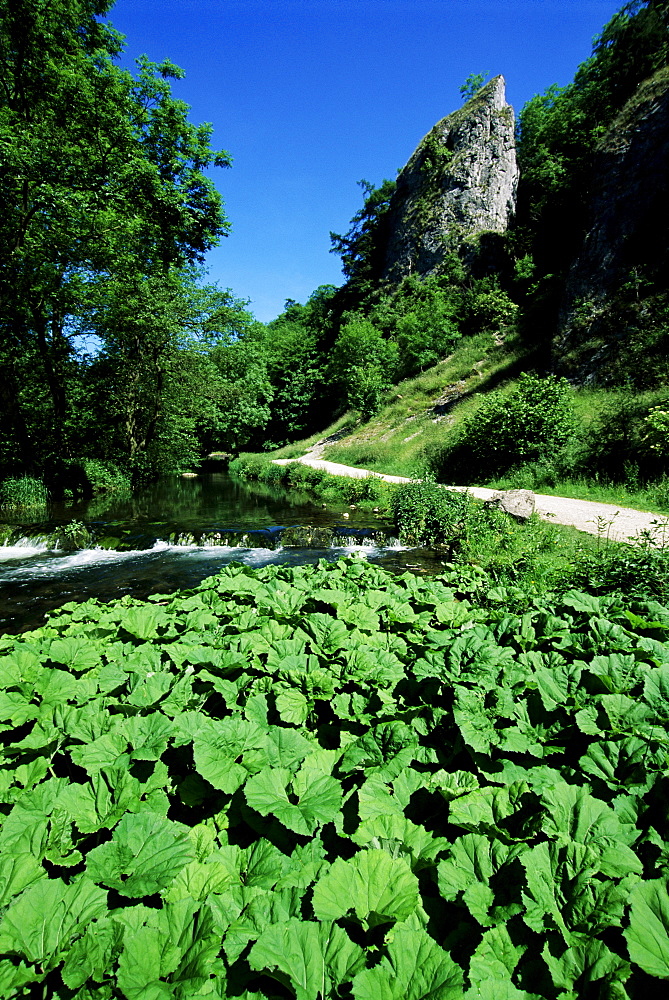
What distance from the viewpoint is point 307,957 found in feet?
3.75

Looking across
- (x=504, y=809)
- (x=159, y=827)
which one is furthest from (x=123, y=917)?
(x=504, y=809)

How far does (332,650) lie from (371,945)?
5.30 ft

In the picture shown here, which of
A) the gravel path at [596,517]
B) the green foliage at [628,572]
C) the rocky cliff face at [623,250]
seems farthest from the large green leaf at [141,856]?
the rocky cliff face at [623,250]

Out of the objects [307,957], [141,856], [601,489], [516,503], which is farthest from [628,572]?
[601,489]

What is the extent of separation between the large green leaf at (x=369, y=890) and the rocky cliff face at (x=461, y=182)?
43556mm

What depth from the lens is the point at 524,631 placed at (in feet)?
9.73

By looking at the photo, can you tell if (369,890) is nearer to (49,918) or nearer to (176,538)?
(49,918)

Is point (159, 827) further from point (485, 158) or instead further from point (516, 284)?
point (485, 158)

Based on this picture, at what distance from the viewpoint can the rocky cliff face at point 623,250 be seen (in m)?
16.6

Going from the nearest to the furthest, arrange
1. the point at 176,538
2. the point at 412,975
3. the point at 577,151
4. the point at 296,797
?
the point at 412,975 < the point at 296,797 < the point at 176,538 < the point at 577,151

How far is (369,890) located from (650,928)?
2.31ft

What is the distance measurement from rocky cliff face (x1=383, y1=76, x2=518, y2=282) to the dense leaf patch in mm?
42508

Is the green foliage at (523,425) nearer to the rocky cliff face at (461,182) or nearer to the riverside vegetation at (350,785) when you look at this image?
the riverside vegetation at (350,785)

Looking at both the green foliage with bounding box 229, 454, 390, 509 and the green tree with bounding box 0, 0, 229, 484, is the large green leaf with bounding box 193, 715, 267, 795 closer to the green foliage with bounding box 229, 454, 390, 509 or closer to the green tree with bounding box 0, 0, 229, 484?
the green foliage with bounding box 229, 454, 390, 509
